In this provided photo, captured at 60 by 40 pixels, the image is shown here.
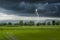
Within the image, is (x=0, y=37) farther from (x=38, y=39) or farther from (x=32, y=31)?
(x=32, y=31)

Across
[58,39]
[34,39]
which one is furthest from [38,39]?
[58,39]

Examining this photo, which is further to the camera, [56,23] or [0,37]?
[56,23]

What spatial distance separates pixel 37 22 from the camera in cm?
712

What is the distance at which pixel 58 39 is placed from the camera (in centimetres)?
633

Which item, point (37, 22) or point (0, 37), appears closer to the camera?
point (0, 37)

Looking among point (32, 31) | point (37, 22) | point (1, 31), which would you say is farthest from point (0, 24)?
point (32, 31)

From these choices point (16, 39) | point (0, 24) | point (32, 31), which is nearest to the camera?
point (16, 39)

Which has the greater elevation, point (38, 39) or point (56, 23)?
point (56, 23)

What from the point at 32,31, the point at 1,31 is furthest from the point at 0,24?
the point at 32,31

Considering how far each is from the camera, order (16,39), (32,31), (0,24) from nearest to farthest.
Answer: (16,39) < (0,24) < (32,31)

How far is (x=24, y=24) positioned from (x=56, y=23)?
4.62ft

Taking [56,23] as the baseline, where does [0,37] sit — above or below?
below

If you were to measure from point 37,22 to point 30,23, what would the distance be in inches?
12.1

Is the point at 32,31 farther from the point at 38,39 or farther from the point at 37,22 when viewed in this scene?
the point at 38,39
